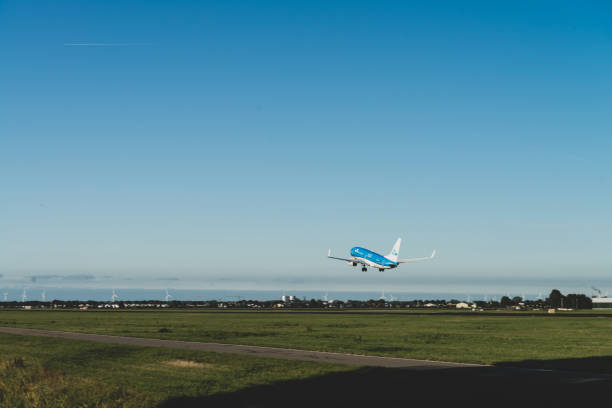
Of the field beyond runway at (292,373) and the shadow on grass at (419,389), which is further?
the field beyond runway at (292,373)

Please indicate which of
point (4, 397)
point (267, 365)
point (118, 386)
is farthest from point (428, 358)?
point (4, 397)

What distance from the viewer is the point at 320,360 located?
3988 cm

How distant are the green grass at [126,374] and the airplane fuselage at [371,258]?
44.8m

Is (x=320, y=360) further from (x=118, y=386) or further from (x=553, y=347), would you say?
(x=553, y=347)

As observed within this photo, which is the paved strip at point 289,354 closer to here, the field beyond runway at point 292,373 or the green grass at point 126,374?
the field beyond runway at point 292,373

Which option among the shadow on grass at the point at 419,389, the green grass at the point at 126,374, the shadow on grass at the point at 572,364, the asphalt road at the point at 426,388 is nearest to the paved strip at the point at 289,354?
the asphalt road at the point at 426,388

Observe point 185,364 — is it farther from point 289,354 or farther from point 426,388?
point 426,388

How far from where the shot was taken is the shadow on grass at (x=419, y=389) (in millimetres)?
25766

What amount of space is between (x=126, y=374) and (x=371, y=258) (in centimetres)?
5583

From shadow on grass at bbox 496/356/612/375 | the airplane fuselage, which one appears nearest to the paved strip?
shadow on grass at bbox 496/356/612/375

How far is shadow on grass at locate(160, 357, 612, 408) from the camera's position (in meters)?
25.8

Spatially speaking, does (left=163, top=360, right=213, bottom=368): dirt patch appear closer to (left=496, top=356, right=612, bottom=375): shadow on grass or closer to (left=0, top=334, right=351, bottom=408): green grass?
(left=0, top=334, right=351, bottom=408): green grass

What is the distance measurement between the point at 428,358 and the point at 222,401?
1804 centimetres

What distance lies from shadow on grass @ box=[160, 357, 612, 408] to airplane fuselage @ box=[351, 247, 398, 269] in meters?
53.6
